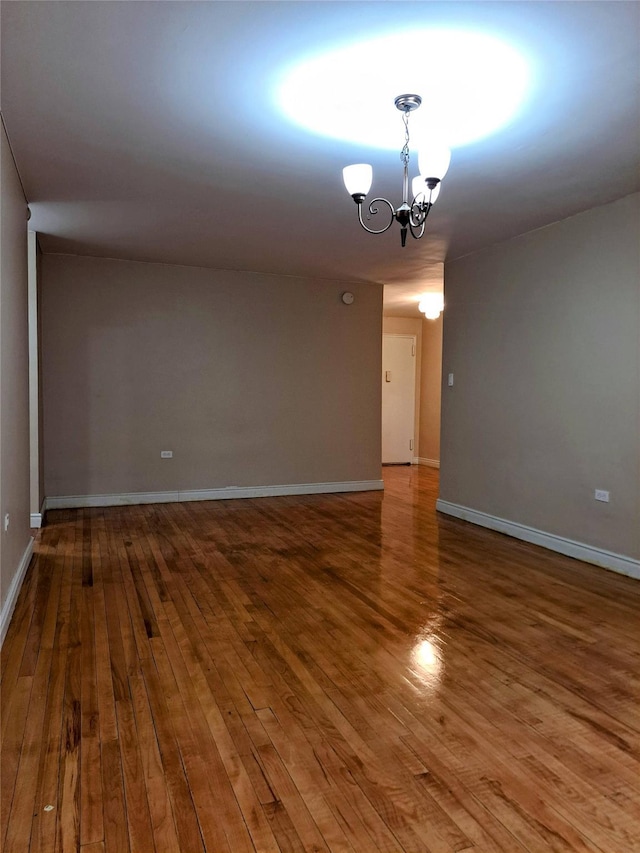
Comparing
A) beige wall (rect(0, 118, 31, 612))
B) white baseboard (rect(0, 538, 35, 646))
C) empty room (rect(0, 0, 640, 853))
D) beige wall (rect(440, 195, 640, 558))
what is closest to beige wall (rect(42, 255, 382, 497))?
empty room (rect(0, 0, 640, 853))

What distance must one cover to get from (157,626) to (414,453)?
704 cm

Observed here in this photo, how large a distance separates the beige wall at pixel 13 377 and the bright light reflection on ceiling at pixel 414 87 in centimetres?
156

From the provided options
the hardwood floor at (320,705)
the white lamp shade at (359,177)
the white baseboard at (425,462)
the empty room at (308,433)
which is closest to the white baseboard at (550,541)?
the empty room at (308,433)

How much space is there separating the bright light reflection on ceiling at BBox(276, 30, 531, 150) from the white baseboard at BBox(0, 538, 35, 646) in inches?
106

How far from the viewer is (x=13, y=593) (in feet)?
10.8

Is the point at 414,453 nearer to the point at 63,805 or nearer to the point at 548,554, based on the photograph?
the point at 548,554

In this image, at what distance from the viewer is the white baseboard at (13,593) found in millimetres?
2870

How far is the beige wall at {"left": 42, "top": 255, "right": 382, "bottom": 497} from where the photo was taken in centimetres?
595

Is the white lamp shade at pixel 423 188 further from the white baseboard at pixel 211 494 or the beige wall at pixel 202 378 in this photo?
the white baseboard at pixel 211 494

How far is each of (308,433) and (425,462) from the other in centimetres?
319

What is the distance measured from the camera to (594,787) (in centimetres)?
183

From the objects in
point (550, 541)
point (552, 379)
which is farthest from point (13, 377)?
point (550, 541)

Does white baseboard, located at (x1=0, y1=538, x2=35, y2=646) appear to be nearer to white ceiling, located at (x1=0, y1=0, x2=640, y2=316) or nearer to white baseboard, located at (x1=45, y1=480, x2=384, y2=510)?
white baseboard, located at (x1=45, y1=480, x2=384, y2=510)

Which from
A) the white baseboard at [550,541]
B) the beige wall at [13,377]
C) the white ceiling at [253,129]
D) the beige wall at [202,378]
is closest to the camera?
the white ceiling at [253,129]
